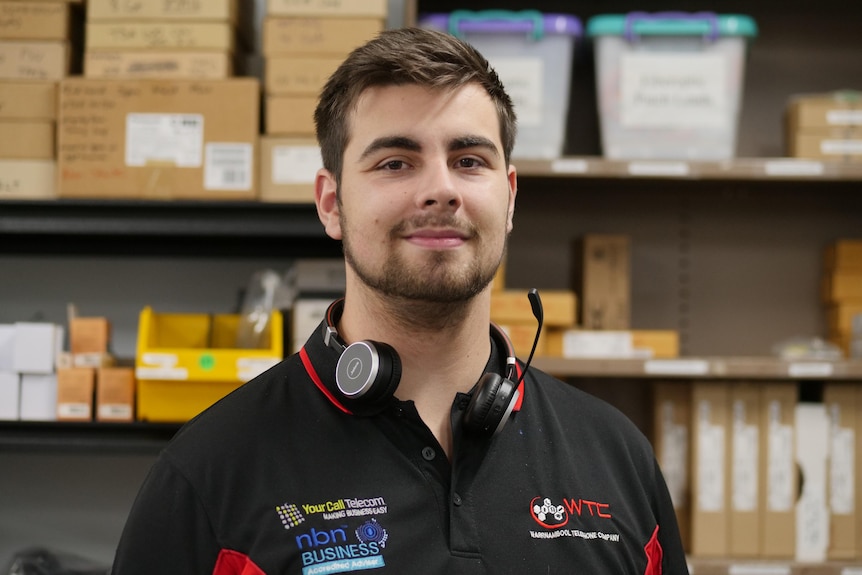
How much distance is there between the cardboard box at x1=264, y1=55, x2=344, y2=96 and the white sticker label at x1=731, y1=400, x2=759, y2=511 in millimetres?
1403

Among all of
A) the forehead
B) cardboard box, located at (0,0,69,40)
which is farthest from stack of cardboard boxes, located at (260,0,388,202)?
the forehead

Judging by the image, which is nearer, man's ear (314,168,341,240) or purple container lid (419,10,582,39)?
man's ear (314,168,341,240)

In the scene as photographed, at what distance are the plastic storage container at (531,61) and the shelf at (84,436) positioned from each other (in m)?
1.17

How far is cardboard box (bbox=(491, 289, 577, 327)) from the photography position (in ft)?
7.64

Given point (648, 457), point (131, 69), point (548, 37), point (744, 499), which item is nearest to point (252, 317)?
point (131, 69)

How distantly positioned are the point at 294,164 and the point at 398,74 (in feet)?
3.42

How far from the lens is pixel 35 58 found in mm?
2213

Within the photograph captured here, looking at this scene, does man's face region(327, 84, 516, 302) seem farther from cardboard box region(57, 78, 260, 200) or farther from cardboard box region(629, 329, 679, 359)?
cardboard box region(629, 329, 679, 359)

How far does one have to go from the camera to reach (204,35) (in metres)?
2.21

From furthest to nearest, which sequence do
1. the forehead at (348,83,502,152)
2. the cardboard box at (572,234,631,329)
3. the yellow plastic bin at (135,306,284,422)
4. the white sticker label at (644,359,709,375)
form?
the cardboard box at (572,234,631,329) → the white sticker label at (644,359,709,375) → the yellow plastic bin at (135,306,284,422) → the forehead at (348,83,502,152)

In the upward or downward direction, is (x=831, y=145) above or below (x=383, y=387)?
above

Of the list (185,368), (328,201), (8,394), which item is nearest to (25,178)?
(8,394)

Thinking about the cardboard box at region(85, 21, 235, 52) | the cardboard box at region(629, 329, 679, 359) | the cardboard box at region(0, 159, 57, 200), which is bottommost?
the cardboard box at region(629, 329, 679, 359)

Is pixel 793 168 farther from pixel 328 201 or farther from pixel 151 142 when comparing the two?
pixel 151 142
